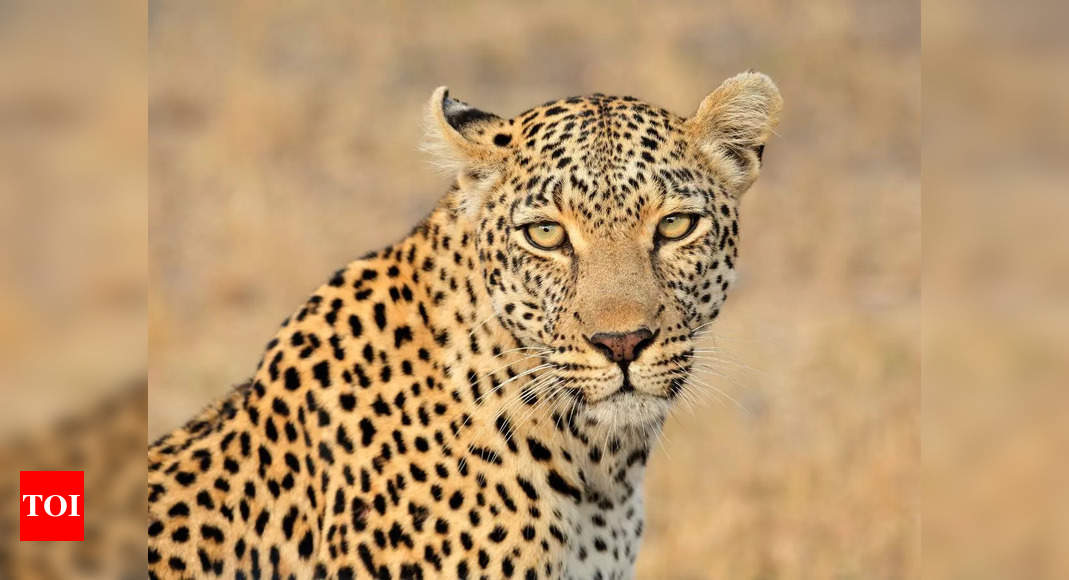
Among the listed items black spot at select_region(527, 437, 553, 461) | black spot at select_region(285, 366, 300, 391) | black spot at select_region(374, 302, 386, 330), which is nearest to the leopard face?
black spot at select_region(527, 437, 553, 461)

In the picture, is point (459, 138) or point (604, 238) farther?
point (459, 138)

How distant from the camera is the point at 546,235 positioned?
4.90 meters

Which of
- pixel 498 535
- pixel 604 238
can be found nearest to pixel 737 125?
pixel 604 238

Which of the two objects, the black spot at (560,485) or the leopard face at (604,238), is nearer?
the leopard face at (604,238)

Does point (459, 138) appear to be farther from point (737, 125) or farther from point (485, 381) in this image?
point (737, 125)

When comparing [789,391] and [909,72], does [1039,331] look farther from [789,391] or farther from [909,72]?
[909,72]

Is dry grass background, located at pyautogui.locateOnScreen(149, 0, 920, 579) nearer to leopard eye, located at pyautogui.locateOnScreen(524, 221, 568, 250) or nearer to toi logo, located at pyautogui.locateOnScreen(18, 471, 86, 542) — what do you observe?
leopard eye, located at pyautogui.locateOnScreen(524, 221, 568, 250)

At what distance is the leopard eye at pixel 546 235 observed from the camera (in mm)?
4898

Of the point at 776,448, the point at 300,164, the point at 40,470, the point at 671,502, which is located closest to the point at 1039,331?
the point at 40,470

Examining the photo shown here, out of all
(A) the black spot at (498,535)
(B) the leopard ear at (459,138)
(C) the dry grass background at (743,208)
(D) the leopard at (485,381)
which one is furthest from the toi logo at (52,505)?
(C) the dry grass background at (743,208)

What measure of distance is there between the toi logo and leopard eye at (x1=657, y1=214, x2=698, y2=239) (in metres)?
2.72

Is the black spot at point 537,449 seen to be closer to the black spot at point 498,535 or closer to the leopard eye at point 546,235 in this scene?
the black spot at point 498,535

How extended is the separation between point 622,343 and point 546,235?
0.53 meters

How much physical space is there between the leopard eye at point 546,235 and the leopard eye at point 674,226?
36 cm
